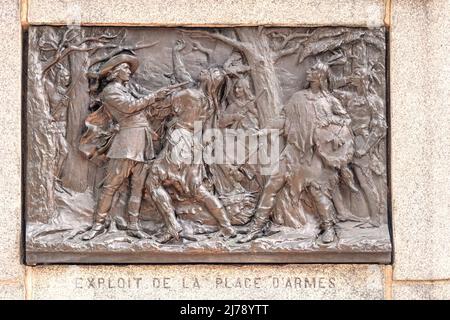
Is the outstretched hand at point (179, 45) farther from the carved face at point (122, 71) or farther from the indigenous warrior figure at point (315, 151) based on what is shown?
the indigenous warrior figure at point (315, 151)

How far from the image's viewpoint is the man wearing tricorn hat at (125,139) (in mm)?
7957

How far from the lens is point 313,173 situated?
26.4 feet

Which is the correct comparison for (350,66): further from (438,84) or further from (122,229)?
(122,229)

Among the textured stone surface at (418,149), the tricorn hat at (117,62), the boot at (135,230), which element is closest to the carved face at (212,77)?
the tricorn hat at (117,62)

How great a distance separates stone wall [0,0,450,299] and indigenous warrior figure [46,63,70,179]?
0.25 metres

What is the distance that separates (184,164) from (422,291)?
2.10 metres

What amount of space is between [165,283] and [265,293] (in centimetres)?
78

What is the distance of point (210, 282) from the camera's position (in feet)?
26.7

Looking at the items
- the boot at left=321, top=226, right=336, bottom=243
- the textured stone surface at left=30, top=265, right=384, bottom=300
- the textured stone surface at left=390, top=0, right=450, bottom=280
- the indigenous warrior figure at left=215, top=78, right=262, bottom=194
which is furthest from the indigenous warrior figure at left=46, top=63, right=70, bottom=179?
the textured stone surface at left=390, top=0, right=450, bottom=280

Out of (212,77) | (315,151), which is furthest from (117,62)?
(315,151)

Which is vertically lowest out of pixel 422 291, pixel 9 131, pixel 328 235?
pixel 422 291

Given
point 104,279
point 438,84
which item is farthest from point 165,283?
point 438,84

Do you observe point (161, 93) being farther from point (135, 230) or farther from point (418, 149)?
point (418, 149)

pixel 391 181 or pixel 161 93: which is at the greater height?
pixel 161 93
